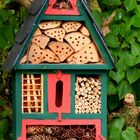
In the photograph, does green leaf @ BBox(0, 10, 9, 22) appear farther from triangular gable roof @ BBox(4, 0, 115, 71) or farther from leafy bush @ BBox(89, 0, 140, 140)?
triangular gable roof @ BBox(4, 0, 115, 71)

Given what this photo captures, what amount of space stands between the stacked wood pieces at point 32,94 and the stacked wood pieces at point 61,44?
9 centimetres

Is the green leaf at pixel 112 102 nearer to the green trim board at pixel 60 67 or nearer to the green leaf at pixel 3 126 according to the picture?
the green leaf at pixel 3 126

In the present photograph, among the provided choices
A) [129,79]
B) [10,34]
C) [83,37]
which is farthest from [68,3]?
[129,79]

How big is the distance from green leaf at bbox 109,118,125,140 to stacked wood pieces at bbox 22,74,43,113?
0.66 m

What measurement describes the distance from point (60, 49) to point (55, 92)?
0.58 feet

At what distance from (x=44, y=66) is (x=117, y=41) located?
0.85 meters

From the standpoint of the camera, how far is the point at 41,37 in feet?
Result: 7.84

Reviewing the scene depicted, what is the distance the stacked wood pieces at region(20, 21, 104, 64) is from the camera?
2.40 meters

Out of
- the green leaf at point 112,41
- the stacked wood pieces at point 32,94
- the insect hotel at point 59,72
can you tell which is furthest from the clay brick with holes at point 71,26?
the green leaf at point 112,41

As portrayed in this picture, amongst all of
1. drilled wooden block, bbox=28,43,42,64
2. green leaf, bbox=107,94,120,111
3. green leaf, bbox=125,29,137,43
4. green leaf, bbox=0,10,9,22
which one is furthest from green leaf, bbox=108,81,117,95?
drilled wooden block, bbox=28,43,42,64

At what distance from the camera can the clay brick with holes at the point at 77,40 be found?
7.91ft

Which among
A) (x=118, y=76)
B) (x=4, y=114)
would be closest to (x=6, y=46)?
(x=4, y=114)

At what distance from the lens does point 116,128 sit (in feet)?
9.94

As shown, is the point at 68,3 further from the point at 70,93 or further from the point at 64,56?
the point at 70,93
